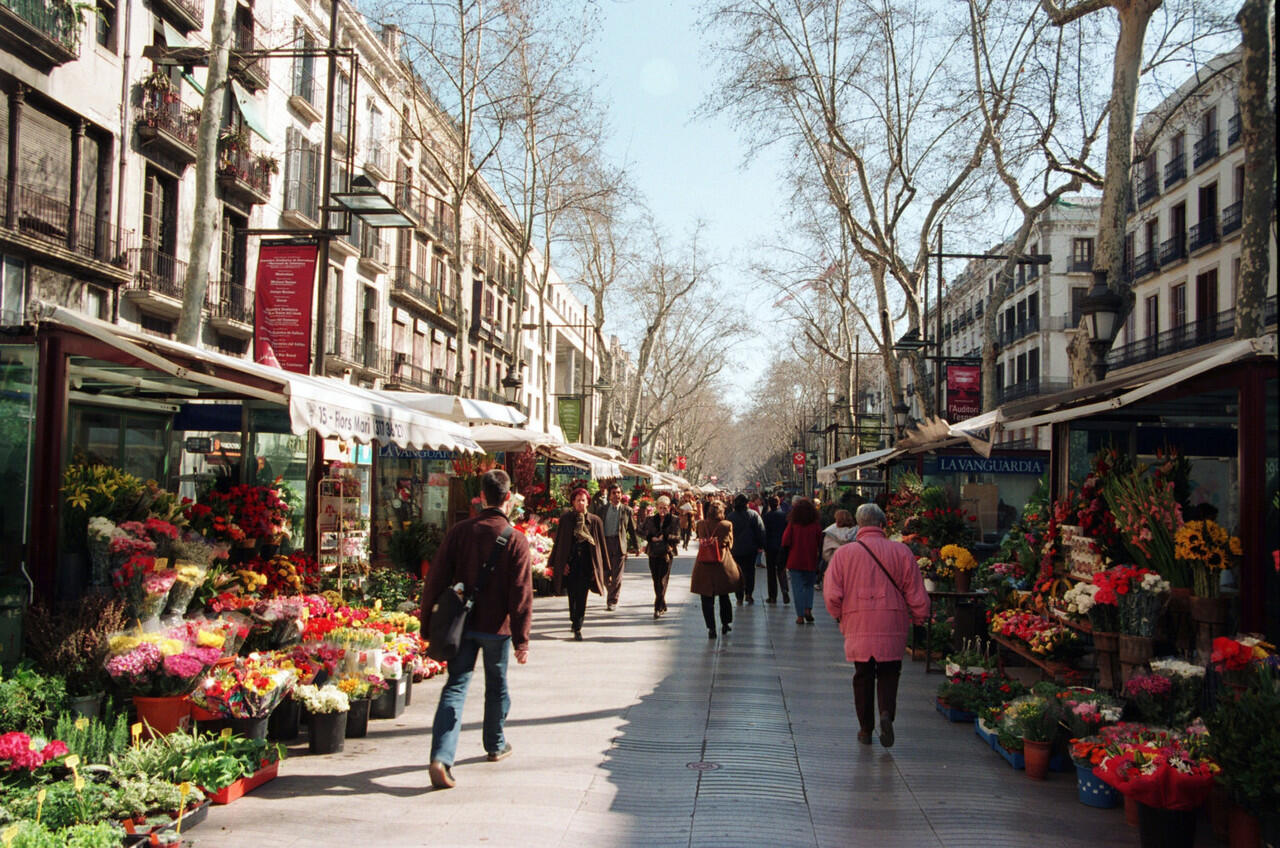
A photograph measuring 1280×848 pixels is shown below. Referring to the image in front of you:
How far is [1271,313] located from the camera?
26.4 metres

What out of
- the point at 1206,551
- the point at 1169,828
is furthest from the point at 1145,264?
the point at 1169,828

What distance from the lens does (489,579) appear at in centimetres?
588

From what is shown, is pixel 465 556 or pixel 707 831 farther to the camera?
pixel 465 556

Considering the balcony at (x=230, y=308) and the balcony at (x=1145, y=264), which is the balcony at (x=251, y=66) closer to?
the balcony at (x=230, y=308)

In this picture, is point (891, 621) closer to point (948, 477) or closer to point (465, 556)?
point (465, 556)

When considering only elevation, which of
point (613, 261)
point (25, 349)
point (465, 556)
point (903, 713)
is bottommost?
point (903, 713)

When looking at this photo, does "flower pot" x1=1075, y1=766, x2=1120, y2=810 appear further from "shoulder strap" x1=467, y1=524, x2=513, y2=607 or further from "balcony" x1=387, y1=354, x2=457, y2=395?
"balcony" x1=387, y1=354, x2=457, y2=395

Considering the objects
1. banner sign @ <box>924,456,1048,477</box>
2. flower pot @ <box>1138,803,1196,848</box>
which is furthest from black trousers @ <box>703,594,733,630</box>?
flower pot @ <box>1138,803,1196,848</box>

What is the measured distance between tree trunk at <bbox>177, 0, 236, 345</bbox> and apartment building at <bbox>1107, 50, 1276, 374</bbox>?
86.1ft

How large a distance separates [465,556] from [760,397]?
7584 centimetres

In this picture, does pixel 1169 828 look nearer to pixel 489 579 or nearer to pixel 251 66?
pixel 489 579

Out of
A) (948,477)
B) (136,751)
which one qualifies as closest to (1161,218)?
(948,477)

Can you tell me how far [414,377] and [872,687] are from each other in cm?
3297

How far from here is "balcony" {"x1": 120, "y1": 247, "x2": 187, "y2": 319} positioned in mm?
20062
